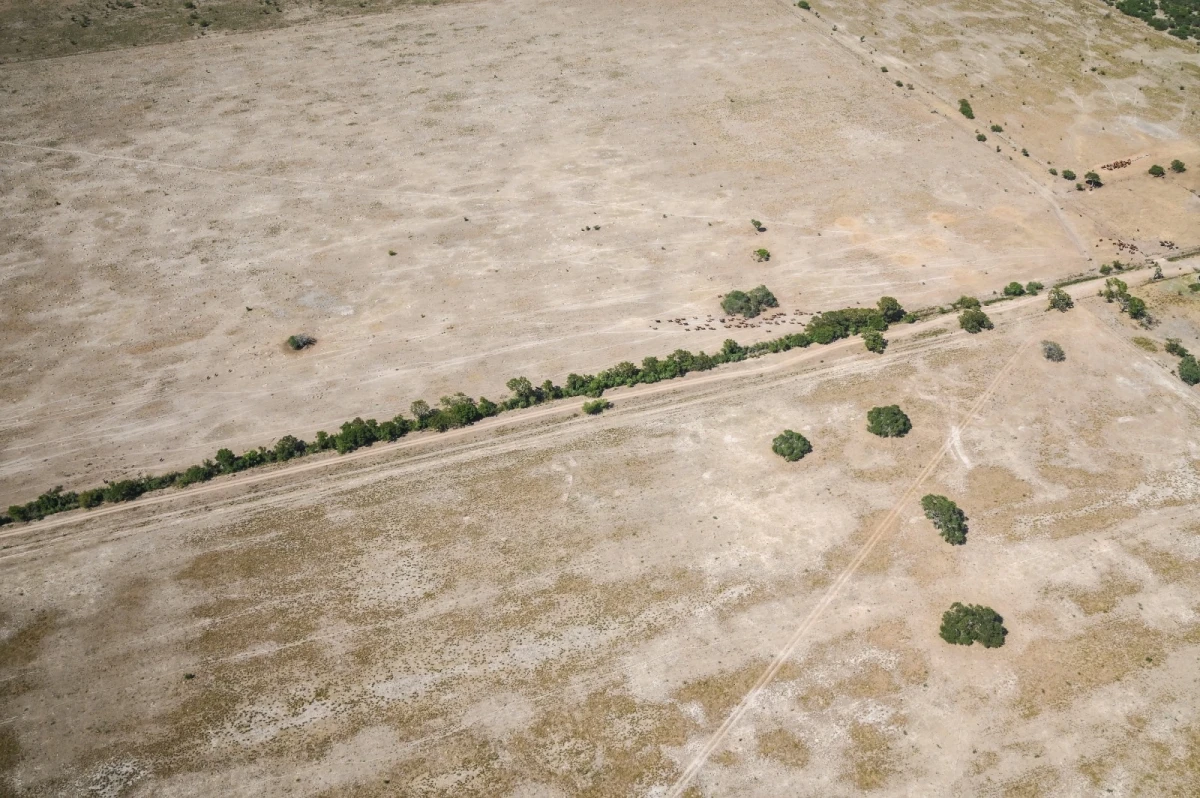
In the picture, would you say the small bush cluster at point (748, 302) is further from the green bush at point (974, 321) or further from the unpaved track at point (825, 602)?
the unpaved track at point (825, 602)

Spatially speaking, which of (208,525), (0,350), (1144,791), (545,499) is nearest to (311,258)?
(0,350)

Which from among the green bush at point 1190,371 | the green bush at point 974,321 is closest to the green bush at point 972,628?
the green bush at point 974,321

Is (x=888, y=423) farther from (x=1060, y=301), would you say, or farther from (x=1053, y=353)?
(x=1060, y=301)

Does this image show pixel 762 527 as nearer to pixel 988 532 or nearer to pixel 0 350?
pixel 988 532

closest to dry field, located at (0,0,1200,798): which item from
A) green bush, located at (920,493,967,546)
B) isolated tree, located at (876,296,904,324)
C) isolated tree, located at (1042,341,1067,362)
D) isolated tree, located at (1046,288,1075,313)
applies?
green bush, located at (920,493,967,546)

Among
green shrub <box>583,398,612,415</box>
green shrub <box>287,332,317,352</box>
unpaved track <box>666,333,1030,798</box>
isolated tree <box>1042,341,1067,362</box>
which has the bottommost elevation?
unpaved track <box>666,333,1030,798</box>

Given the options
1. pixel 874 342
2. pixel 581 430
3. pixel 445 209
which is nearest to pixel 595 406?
pixel 581 430

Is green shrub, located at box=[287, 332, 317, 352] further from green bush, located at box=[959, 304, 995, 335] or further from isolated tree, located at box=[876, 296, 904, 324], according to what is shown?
green bush, located at box=[959, 304, 995, 335]
